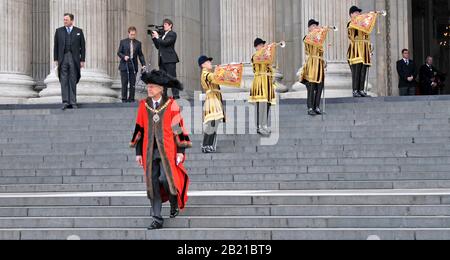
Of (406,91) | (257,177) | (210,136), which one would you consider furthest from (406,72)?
(257,177)

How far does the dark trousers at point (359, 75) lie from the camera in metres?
23.4

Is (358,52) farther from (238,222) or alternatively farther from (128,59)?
(238,222)

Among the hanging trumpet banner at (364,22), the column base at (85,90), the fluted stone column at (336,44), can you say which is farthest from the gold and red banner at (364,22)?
the column base at (85,90)

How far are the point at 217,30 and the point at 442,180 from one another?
54.4ft

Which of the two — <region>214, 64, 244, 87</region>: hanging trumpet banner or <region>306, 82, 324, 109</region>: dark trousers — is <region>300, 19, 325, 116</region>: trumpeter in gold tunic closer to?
<region>306, 82, 324, 109</region>: dark trousers

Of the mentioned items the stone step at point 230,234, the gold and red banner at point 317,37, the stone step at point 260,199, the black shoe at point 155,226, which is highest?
the gold and red banner at point 317,37

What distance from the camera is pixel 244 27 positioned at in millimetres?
27000

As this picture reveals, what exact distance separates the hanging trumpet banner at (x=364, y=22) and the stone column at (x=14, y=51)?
9339 mm

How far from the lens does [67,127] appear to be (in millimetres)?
22844

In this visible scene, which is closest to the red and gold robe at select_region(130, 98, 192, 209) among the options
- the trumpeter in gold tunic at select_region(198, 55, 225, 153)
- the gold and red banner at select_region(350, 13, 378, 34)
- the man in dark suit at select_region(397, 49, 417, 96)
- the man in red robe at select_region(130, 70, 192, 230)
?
the man in red robe at select_region(130, 70, 192, 230)

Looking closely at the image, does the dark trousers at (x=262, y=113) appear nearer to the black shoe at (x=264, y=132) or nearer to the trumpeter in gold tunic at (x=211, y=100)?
the black shoe at (x=264, y=132)

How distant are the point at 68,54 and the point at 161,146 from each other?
10.4 m

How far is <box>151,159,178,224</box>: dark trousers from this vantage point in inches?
551

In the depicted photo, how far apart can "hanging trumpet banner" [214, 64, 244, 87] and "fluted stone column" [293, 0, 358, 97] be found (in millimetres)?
5260
